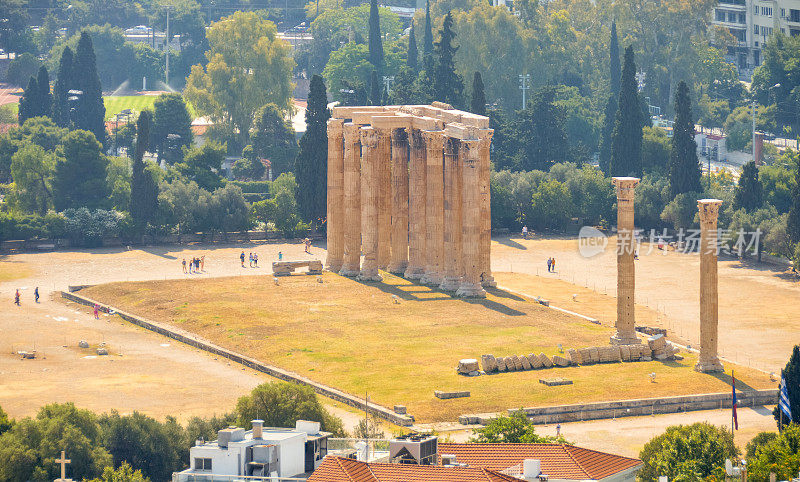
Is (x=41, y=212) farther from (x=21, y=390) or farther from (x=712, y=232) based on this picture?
(x=712, y=232)

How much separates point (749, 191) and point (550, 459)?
304ft

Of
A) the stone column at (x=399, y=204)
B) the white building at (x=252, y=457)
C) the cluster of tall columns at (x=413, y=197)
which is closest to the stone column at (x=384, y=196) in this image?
the cluster of tall columns at (x=413, y=197)

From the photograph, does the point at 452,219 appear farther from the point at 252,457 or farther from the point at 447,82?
the point at 252,457

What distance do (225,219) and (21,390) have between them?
5890 centimetres

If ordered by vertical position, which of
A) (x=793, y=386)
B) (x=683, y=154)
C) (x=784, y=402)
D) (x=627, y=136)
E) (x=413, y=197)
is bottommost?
(x=784, y=402)

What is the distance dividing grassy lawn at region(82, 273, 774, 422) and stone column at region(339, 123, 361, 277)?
1.90 m

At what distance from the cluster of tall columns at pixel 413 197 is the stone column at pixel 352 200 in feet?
0.24

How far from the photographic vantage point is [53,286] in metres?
145

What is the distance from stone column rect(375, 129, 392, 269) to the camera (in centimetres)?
14212

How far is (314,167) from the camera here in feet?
554

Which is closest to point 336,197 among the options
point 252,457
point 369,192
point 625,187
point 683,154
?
point 369,192

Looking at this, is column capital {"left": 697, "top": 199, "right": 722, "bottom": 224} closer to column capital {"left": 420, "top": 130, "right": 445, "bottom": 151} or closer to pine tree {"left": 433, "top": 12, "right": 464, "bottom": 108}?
column capital {"left": 420, "top": 130, "right": 445, "bottom": 151}

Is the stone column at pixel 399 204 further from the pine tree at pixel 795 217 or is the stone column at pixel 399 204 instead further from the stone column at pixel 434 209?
the pine tree at pixel 795 217

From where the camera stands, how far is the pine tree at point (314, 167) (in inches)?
6658
